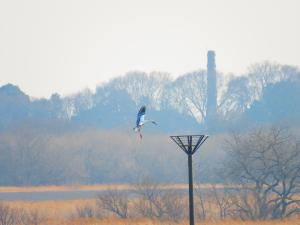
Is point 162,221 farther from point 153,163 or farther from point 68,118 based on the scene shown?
point 68,118

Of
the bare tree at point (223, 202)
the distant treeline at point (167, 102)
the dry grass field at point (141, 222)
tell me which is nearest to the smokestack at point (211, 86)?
the distant treeline at point (167, 102)

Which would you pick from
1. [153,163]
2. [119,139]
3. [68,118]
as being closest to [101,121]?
[68,118]

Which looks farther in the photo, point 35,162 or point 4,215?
point 35,162

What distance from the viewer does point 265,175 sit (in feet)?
151

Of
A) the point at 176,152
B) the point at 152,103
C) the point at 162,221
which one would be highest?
the point at 152,103

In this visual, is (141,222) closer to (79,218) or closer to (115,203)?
(79,218)

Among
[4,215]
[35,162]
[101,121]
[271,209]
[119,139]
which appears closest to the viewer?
[4,215]

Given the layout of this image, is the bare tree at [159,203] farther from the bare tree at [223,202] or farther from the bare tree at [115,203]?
the bare tree at [223,202]

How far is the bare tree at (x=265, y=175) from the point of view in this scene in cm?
4491

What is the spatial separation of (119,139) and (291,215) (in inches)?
2050

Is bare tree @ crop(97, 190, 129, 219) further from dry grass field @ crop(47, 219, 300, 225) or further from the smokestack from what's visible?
the smokestack

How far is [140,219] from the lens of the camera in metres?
43.3

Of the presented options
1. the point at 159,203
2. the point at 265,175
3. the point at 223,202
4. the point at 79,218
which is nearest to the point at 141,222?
the point at 79,218

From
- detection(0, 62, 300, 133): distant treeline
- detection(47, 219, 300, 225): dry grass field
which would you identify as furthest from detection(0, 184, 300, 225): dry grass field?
detection(0, 62, 300, 133): distant treeline
